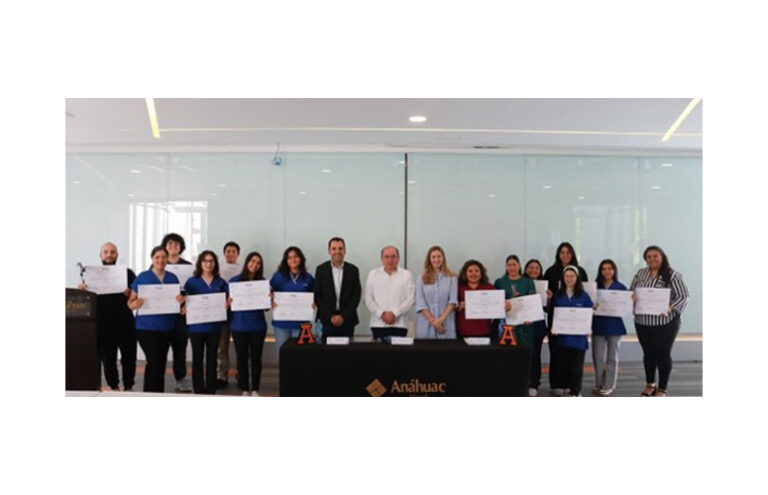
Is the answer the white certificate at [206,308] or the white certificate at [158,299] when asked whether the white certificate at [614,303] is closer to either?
the white certificate at [206,308]

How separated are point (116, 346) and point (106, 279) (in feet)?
2.13

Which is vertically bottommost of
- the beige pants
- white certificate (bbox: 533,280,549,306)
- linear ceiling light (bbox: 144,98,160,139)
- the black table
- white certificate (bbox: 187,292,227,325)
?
the beige pants

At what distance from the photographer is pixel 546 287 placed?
567 centimetres

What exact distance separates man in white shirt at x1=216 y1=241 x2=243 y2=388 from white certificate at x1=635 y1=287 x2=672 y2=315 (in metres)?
4.07

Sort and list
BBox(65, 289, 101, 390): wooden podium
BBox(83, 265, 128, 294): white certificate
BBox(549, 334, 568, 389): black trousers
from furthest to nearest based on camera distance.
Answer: BBox(549, 334, 568, 389): black trousers → BBox(83, 265, 128, 294): white certificate → BBox(65, 289, 101, 390): wooden podium

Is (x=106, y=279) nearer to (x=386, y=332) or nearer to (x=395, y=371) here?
(x=386, y=332)

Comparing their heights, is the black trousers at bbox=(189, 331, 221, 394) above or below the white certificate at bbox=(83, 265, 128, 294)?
below

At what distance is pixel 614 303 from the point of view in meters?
5.49

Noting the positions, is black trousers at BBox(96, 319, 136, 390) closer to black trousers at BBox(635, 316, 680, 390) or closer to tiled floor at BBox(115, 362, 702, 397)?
tiled floor at BBox(115, 362, 702, 397)

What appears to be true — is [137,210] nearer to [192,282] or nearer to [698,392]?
[192,282]

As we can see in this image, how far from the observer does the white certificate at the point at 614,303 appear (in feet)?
17.8

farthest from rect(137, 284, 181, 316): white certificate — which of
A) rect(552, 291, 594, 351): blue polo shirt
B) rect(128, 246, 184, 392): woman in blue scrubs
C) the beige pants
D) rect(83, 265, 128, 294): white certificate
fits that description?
rect(552, 291, 594, 351): blue polo shirt

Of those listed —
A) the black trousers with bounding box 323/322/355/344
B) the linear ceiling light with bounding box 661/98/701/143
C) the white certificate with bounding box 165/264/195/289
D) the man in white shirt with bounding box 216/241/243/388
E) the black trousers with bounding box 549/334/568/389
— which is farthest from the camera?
the man in white shirt with bounding box 216/241/243/388

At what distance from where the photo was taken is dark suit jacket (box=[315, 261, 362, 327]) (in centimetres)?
539
